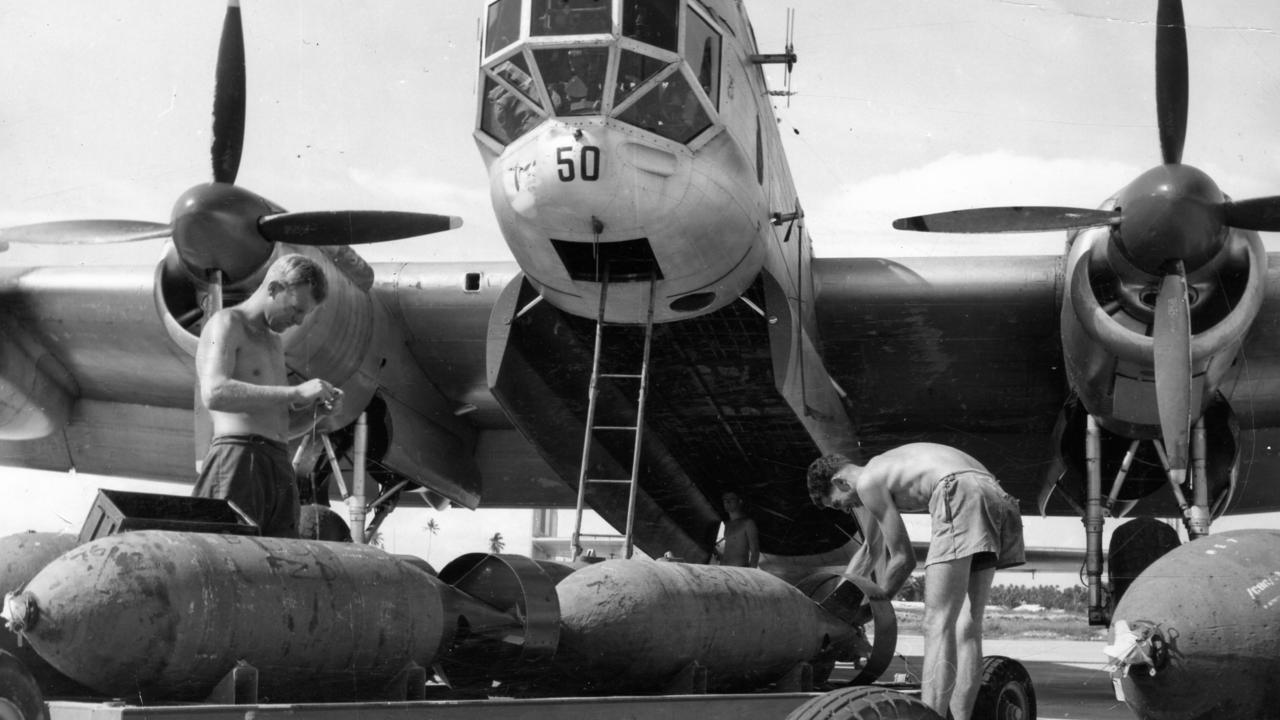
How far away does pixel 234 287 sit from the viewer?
10273mm

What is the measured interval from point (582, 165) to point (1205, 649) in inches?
168

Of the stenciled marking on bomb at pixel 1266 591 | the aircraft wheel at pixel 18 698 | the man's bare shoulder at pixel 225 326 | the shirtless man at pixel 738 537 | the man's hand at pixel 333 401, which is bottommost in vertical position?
the shirtless man at pixel 738 537

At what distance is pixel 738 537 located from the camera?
11188mm

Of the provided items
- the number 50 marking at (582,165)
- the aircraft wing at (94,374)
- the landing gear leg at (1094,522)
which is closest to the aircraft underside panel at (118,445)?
the aircraft wing at (94,374)

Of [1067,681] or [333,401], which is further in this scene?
[1067,681]

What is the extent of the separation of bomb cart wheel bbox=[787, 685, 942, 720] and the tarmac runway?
6.84 feet

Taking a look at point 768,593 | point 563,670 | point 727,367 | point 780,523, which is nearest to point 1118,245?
point 727,367

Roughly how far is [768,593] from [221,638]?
2.65 meters

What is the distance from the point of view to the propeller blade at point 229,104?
34.8ft

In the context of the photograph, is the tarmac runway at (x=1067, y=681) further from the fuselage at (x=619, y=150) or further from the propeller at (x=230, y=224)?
the propeller at (x=230, y=224)

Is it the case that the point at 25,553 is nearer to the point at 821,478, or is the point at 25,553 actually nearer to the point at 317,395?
the point at 317,395

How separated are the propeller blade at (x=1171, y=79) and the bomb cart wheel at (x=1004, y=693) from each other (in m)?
5.20

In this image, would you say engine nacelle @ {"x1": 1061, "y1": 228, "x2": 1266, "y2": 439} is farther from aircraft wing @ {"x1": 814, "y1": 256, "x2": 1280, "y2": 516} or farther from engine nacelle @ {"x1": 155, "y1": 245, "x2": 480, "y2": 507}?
engine nacelle @ {"x1": 155, "y1": 245, "x2": 480, "y2": 507}

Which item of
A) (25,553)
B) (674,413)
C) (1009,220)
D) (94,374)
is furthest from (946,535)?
(94,374)
